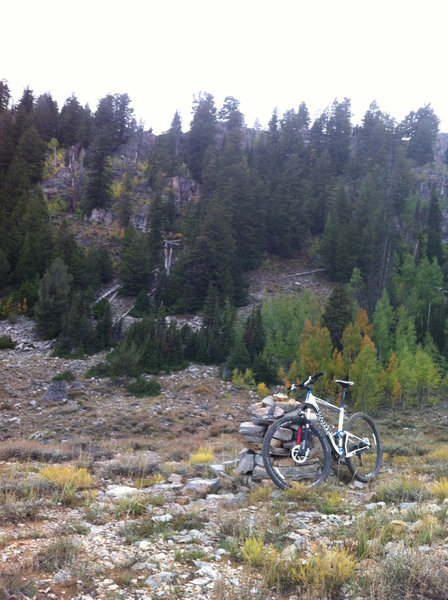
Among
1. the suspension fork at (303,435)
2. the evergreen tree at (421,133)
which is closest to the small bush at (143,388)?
the suspension fork at (303,435)

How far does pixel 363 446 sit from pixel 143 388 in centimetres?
2090

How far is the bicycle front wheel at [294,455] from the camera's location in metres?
6.62

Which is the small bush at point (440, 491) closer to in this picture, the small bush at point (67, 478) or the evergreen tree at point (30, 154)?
the small bush at point (67, 478)

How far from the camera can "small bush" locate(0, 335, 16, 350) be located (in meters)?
31.7

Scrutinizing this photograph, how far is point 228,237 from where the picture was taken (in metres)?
46.2

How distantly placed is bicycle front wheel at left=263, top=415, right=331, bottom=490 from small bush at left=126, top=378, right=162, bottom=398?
20132 mm

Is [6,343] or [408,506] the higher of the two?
[408,506]

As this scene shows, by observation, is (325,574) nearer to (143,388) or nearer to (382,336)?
(143,388)

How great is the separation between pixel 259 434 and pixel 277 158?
65.4 metres

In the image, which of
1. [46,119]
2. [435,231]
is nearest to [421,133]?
[435,231]

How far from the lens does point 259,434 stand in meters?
8.09

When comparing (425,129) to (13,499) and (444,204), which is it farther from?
(13,499)

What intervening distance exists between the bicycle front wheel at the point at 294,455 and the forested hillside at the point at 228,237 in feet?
71.8

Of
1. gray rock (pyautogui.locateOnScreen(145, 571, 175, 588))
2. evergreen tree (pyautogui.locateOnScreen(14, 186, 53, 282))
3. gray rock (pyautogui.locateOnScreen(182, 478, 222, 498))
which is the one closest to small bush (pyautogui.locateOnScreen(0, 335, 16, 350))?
Result: evergreen tree (pyautogui.locateOnScreen(14, 186, 53, 282))
